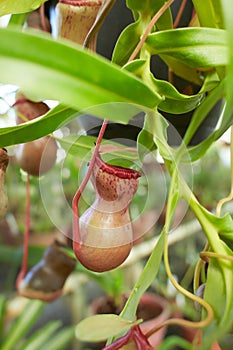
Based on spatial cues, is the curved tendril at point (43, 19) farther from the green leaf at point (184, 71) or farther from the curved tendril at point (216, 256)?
the curved tendril at point (216, 256)

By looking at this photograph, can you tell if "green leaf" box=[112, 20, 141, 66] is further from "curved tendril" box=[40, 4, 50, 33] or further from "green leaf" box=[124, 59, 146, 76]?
"curved tendril" box=[40, 4, 50, 33]

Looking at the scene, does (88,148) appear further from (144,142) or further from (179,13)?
(179,13)

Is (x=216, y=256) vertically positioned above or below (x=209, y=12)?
below

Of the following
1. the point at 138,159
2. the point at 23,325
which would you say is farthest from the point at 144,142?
the point at 23,325

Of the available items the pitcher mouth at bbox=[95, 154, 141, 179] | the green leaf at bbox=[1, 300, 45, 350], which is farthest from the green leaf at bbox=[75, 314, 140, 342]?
the green leaf at bbox=[1, 300, 45, 350]

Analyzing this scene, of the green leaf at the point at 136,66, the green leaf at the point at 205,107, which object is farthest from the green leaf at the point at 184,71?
the green leaf at the point at 136,66

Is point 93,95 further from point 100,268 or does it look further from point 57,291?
point 57,291
